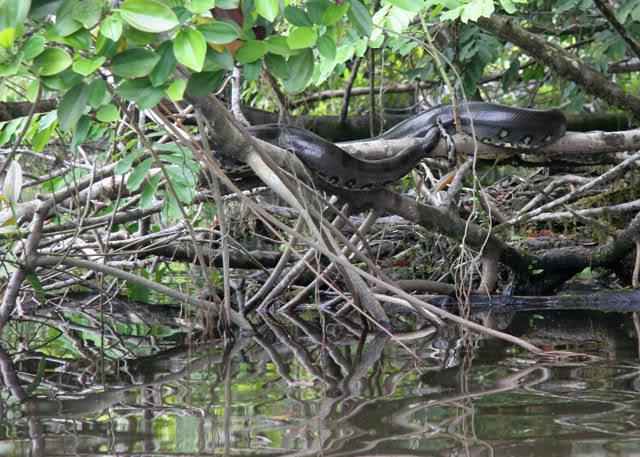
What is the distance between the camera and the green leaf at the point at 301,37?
276 centimetres

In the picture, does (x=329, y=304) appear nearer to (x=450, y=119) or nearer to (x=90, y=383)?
(x=450, y=119)

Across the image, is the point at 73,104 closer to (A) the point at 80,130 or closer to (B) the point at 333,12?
(A) the point at 80,130

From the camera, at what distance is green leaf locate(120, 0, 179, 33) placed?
7.55 ft

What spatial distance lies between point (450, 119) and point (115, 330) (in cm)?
253

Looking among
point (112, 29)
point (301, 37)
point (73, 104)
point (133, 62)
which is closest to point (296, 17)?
point (301, 37)

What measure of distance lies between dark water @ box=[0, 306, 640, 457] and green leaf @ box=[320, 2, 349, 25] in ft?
4.35

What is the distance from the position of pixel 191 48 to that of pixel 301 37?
44 cm

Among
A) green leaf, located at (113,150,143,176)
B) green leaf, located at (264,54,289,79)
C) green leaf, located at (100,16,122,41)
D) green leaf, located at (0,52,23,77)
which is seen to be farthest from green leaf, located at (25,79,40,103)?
green leaf, located at (113,150,143,176)

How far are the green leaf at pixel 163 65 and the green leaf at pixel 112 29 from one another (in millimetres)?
249

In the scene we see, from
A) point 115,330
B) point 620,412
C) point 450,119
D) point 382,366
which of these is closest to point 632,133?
point 450,119

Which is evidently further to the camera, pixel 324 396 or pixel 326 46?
pixel 324 396

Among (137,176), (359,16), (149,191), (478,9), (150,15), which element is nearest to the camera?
(150,15)

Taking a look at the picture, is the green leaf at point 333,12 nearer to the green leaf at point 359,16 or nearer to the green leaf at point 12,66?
the green leaf at point 359,16

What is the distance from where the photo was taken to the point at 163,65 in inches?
104
